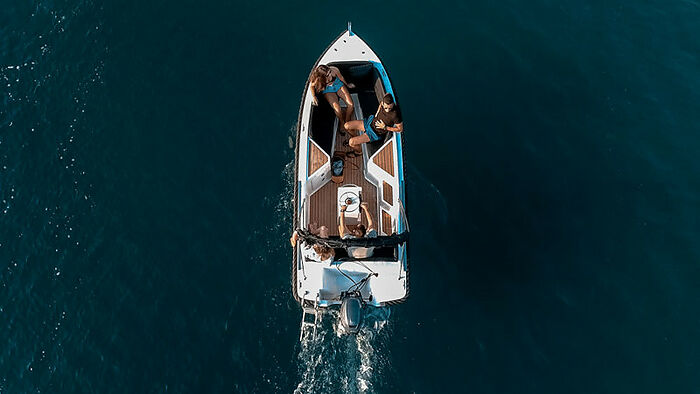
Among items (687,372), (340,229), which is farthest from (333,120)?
(687,372)

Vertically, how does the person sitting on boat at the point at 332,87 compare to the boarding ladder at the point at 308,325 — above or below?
above

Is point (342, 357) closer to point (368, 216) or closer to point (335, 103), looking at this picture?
point (368, 216)

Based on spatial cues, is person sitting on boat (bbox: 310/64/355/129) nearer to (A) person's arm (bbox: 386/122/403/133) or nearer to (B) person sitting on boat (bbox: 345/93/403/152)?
(B) person sitting on boat (bbox: 345/93/403/152)

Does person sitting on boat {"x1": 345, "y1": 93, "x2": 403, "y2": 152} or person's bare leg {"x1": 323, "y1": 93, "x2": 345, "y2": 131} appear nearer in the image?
person sitting on boat {"x1": 345, "y1": 93, "x2": 403, "y2": 152}

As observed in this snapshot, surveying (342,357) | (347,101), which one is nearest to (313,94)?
(347,101)

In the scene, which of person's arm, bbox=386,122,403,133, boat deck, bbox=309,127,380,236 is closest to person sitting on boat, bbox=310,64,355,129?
boat deck, bbox=309,127,380,236

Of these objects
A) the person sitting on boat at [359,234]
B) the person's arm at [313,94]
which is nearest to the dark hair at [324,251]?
the person sitting on boat at [359,234]

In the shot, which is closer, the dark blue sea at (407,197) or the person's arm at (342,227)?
the person's arm at (342,227)

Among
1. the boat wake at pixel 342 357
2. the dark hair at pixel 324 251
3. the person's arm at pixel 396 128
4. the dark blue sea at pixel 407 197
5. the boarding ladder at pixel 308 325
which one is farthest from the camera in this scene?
the dark blue sea at pixel 407 197

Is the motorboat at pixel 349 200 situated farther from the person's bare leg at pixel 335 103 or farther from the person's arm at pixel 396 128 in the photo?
the person's arm at pixel 396 128
